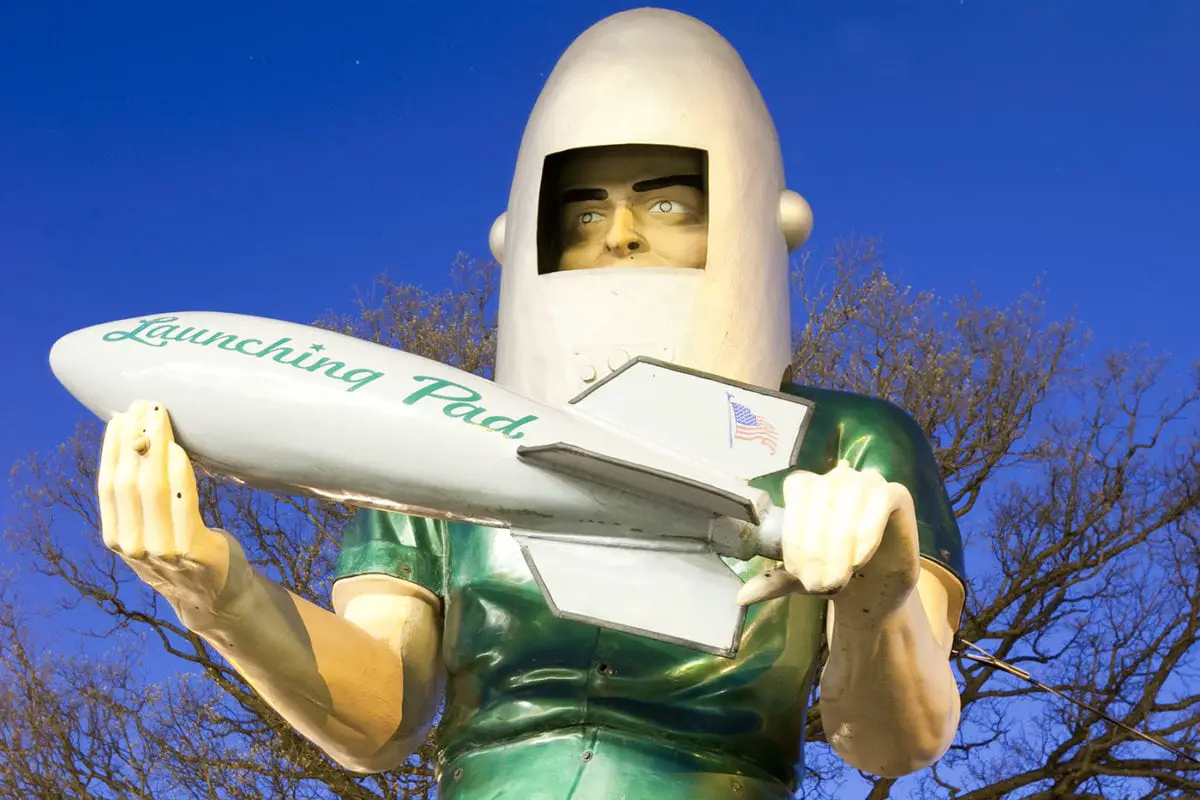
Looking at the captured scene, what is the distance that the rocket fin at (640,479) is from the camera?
3.29 meters

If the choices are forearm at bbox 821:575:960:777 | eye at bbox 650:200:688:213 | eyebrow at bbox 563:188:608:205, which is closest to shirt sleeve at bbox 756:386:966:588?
forearm at bbox 821:575:960:777

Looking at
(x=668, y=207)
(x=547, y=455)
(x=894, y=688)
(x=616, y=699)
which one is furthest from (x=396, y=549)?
(x=894, y=688)

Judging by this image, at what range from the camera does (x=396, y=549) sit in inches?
160

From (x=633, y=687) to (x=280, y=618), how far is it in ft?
2.54

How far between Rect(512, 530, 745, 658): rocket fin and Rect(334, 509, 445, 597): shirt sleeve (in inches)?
26.5

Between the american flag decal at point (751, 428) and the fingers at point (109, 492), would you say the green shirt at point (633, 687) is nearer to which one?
the american flag decal at point (751, 428)

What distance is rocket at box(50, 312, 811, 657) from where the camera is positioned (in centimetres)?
334

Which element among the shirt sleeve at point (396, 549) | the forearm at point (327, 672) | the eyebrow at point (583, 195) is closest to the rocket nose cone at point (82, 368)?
the forearm at point (327, 672)

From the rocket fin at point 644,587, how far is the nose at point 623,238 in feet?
3.10

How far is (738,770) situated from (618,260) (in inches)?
49.4

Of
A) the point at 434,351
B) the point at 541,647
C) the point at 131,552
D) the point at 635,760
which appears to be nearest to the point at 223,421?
the point at 131,552

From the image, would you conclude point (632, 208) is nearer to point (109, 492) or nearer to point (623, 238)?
point (623, 238)

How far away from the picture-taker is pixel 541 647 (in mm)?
3760

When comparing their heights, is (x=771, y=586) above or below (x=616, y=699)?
above
